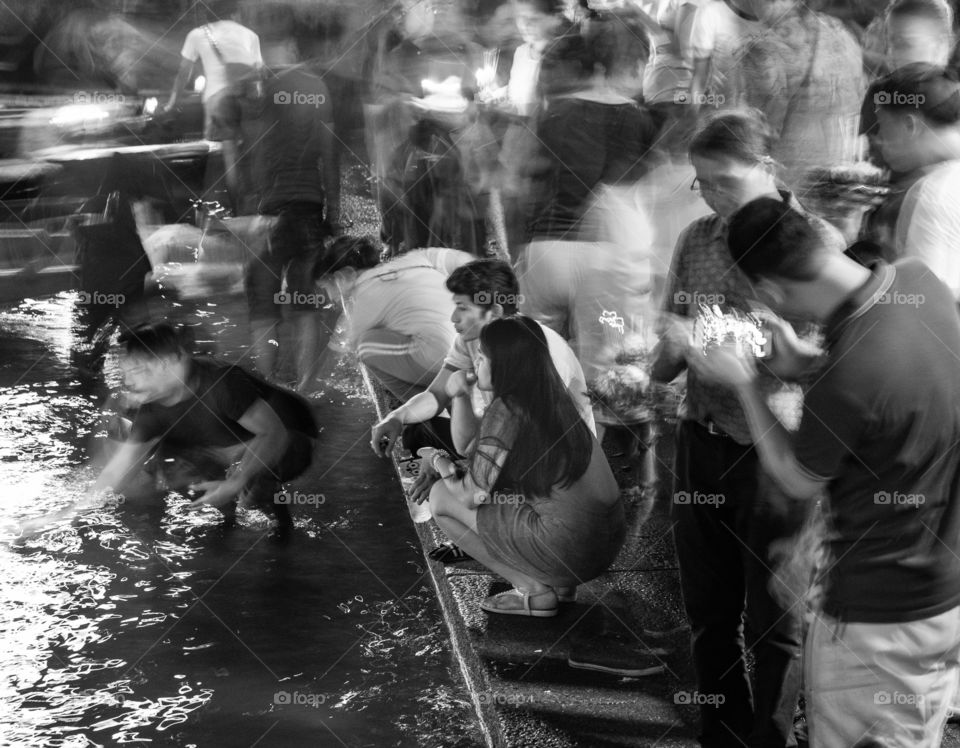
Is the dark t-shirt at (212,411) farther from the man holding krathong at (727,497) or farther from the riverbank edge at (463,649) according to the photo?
the man holding krathong at (727,497)

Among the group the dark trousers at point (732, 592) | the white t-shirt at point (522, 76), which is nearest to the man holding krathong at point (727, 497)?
the dark trousers at point (732, 592)

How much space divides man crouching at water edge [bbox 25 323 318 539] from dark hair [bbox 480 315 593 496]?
58.6 inches

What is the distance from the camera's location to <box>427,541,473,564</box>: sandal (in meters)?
4.52

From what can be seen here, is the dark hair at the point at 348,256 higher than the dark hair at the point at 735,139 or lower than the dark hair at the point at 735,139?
lower

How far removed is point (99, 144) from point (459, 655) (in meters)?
5.61

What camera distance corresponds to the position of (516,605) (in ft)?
13.1

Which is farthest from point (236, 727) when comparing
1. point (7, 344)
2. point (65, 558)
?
point (7, 344)

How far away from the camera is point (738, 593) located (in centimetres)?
312

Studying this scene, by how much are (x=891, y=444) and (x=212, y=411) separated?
3280 mm

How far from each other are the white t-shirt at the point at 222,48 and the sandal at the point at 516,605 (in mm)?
4336

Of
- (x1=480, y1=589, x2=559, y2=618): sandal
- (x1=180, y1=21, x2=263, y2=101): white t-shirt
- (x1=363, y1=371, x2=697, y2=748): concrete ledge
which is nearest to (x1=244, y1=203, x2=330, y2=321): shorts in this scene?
(x1=180, y1=21, x2=263, y2=101): white t-shirt

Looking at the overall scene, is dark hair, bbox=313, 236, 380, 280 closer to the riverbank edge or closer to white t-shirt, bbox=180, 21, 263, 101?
the riverbank edge

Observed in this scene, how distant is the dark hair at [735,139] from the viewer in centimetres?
291

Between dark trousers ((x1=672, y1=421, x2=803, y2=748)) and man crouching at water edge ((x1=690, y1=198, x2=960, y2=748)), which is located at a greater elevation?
man crouching at water edge ((x1=690, y1=198, x2=960, y2=748))
